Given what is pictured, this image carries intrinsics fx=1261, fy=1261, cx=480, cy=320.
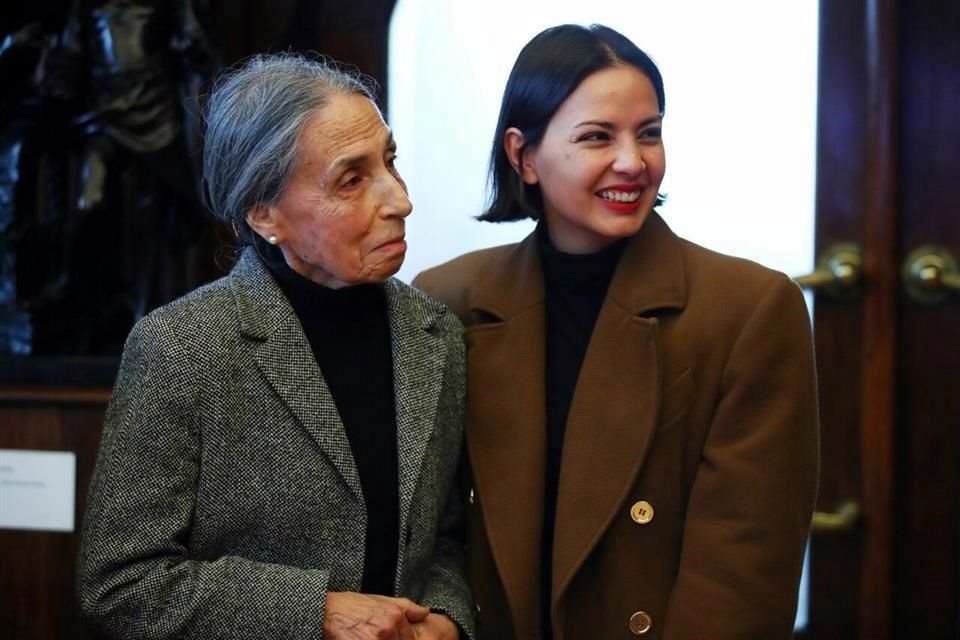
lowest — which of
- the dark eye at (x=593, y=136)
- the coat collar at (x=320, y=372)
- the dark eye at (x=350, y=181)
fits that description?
the coat collar at (x=320, y=372)

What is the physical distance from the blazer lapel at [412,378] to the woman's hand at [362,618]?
76 millimetres

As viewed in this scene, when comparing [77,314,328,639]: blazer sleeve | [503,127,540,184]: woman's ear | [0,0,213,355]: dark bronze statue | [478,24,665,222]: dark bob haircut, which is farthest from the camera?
[0,0,213,355]: dark bronze statue

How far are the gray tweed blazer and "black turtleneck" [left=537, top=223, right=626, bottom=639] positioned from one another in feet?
0.52

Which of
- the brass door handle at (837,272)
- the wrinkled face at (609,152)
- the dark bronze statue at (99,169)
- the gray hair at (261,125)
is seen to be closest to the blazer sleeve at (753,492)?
the wrinkled face at (609,152)

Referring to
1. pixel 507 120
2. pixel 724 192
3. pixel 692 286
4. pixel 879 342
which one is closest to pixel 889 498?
pixel 879 342

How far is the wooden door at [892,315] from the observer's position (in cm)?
256

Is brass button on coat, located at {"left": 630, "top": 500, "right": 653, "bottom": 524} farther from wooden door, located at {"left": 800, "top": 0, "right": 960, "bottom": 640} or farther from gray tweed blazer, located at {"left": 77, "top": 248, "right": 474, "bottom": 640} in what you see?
wooden door, located at {"left": 800, "top": 0, "right": 960, "bottom": 640}

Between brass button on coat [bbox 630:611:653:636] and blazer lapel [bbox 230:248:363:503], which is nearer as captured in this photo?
blazer lapel [bbox 230:248:363:503]

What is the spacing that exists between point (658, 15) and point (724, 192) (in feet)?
1.32

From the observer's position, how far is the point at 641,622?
1682mm

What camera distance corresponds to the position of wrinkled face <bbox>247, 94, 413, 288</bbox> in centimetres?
160

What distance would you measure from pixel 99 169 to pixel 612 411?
1297 millimetres

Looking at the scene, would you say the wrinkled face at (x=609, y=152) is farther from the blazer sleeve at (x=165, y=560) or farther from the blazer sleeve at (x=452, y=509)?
the blazer sleeve at (x=165, y=560)

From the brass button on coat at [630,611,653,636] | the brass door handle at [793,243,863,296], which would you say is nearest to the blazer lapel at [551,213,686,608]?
the brass button on coat at [630,611,653,636]
